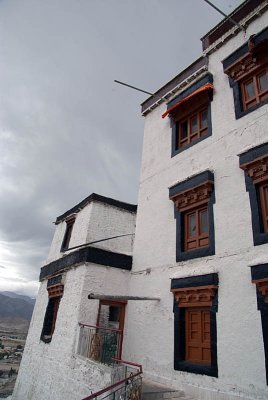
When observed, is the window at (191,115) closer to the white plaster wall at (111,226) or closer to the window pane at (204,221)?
the window pane at (204,221)

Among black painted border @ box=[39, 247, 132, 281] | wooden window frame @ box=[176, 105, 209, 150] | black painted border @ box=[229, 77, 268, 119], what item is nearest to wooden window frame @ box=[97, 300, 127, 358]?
black painted border @ box=[39, 247, 132, 281]

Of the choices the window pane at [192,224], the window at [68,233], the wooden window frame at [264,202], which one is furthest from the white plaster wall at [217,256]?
the window at [68,233]

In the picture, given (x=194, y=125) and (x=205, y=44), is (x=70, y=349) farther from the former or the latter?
(x=205, y=44)

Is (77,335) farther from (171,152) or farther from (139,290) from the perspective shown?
(171,152)

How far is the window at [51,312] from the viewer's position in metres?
11.4

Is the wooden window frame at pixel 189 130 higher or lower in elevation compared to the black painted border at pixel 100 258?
higher

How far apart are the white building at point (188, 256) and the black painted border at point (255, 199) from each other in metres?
0.03

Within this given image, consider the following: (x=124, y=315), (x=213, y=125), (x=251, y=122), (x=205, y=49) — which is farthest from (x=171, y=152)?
(x=124, y=315)

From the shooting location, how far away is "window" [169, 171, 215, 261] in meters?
7.85

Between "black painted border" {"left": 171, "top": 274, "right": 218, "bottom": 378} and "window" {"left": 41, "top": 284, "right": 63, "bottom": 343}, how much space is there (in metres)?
5.19

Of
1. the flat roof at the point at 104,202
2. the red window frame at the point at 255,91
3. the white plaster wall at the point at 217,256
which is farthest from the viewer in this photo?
the flat roof at the point at 104,202

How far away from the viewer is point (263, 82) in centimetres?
798

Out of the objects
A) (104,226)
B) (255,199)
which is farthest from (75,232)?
(255,199)

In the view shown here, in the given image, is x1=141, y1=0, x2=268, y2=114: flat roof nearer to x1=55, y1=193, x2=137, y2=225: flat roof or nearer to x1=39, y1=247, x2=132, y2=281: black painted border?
x1=55, y1=193, x2=137, y2=225: flat roof
